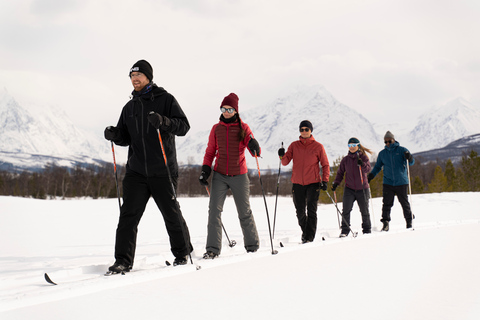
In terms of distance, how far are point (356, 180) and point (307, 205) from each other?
6.13ft

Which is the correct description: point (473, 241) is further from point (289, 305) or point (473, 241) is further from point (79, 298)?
point (79, 298)

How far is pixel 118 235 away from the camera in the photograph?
3881 millimetres

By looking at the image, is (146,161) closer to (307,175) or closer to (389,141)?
(307,175)

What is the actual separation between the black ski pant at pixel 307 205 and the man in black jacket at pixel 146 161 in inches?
104

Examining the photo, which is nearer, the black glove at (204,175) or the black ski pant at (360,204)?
the black glove at (204,175)

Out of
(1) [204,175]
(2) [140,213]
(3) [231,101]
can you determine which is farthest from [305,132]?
(2) [140,213]

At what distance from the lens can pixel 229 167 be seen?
4.85m

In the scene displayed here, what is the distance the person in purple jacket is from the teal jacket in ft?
1.47

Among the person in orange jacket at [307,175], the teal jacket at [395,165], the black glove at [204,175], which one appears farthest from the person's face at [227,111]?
the teal jacket at [395,165]

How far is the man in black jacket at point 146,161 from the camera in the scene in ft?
12.9

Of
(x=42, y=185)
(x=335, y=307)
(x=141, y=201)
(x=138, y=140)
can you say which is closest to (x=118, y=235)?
(x=141, y=201)

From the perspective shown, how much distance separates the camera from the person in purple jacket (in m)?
7.63

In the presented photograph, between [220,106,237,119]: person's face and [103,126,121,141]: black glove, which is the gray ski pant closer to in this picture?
[220,106,237,119]: person's face

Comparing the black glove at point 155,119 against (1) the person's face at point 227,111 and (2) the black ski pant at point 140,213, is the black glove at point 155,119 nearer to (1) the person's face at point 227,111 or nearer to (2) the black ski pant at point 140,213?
(2) the black ski pant at point 140,213
